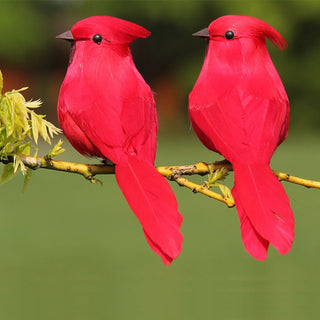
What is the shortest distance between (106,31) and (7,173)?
1.31 ft

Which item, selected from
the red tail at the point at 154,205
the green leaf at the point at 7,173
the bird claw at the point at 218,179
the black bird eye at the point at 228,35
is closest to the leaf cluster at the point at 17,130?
the green leaf at the point at 7,173

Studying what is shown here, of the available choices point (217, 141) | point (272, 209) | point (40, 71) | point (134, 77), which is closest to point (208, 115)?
point (217, 141)

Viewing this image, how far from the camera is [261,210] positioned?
1.46 m

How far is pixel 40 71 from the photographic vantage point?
1603 centimetres

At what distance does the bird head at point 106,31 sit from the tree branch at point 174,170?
1.00 ft

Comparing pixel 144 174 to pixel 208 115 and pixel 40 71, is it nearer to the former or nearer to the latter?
pixel 208 115

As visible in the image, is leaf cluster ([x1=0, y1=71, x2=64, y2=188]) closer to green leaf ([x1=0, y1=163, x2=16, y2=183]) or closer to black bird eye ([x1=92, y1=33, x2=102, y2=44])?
green leaf ([x1=0, y1=163, x2=16, y2=183])

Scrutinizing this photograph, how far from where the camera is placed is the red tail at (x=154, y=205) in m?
1.37

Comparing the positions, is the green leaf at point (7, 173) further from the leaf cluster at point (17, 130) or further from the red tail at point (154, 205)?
the red tail at point (154, 205)

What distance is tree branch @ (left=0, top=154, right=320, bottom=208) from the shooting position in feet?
4.91

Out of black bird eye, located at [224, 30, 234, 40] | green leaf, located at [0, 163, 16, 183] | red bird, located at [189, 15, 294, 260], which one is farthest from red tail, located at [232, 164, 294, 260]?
green leaf, located at [0, 163, 16, 183]

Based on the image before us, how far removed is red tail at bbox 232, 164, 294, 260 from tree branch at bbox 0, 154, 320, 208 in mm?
33

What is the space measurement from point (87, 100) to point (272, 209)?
1.62ft

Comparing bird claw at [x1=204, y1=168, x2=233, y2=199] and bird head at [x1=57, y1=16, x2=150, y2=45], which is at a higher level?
bird head at [x1=57, y1=16, x2=150, y2=45]
